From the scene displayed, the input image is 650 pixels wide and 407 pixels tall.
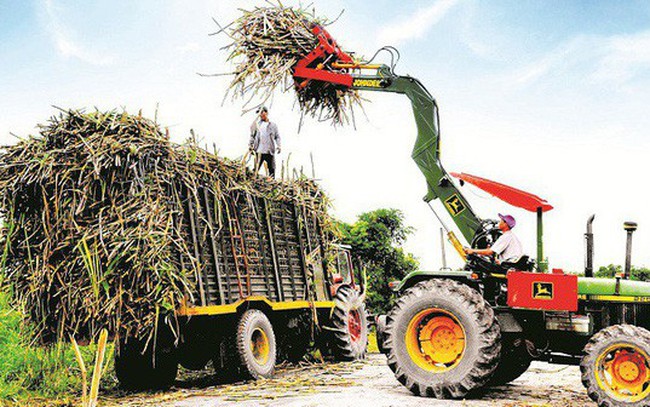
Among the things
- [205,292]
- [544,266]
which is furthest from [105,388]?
[544,266]

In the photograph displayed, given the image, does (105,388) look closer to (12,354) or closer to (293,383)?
(12,354)

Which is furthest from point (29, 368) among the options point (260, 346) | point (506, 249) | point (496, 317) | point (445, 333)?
point (506, 249)

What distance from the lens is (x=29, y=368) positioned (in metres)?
10.0

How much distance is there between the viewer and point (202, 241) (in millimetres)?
9844

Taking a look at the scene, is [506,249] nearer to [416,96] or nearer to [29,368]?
[416,96]

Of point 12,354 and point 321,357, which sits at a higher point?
point 12,354

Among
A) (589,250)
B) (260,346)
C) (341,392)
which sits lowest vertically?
(341,392)

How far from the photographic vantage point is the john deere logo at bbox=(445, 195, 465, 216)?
9.32 metres

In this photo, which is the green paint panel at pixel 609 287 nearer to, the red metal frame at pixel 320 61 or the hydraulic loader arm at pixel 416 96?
the hydraulic loader arm at pixel 416 96

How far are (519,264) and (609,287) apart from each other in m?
0.96

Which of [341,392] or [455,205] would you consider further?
[455,205]

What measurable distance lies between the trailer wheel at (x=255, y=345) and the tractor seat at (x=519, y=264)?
3794mm

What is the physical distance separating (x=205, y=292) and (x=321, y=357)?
4279mm

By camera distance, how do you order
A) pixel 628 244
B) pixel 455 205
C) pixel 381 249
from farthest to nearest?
pixel 381 249 → pixel 455 205 → pixel 628 244
